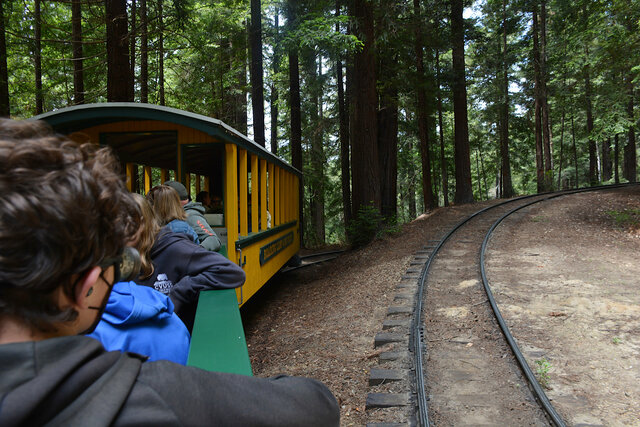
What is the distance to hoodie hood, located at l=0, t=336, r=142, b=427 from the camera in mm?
627

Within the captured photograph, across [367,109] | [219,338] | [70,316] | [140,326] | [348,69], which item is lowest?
[219,338]

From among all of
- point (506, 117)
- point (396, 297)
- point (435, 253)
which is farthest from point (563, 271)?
point (506, 117)

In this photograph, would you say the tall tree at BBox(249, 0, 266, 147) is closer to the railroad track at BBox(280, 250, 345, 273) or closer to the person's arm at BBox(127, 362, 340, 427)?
the railroad track at BBox(280, 250, 345, 273)

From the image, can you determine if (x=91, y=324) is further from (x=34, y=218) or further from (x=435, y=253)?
(x=435, y=253)

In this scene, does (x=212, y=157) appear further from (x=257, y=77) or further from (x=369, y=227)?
(x=257, y=77)

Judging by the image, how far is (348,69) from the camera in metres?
18.4

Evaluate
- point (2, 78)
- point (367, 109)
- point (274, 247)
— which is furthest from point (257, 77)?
point (274, 247)

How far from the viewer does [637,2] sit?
1191cm

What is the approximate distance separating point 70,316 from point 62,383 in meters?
0.16

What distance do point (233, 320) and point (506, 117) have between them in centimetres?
2521

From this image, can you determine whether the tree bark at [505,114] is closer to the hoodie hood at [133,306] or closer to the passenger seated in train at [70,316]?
the hoodie hood at [133,306]

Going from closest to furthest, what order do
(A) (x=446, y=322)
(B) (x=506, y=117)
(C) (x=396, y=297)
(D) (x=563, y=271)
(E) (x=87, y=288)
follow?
(E) (x=87, y=288), (A) (x=446, y=322), (C) (x=396, y=297), (D) (x=563, y=271), (B) (x=506, y=117)

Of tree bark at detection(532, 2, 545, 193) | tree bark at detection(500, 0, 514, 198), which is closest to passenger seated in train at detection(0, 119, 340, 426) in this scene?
tree bark at detection(500, 0, 514, 198)

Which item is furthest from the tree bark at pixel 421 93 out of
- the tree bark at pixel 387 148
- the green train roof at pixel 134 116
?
the green train roof at pixel 134 116
